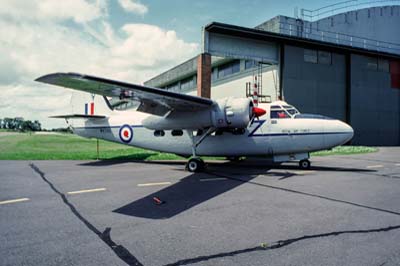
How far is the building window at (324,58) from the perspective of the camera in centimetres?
2916

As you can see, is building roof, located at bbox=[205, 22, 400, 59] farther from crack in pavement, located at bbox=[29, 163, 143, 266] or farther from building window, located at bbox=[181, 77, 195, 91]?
crack in pavement, located at bbox=[29, 163, 143, 266]

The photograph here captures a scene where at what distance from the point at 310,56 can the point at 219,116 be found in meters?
20.6

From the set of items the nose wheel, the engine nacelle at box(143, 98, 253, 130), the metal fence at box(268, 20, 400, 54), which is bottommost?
the nose wheel

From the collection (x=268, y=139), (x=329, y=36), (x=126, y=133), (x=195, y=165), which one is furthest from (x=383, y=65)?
(x=126, y=133)

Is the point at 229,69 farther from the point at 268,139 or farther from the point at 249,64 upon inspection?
the point at 268,139

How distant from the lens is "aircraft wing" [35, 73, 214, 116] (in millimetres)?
7633

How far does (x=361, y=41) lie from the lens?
33.2 meters

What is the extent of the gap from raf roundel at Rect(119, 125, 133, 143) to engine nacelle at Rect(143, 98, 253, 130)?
11.5ft

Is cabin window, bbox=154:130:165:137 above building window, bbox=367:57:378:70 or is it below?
below

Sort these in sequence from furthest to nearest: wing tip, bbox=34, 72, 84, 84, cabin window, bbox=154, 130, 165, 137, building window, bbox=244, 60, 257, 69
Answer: building window, bbox=244, 60, 257, 69
cabin window, bbox=154, 130, 165, 137
wing tip, bbox=34, 72, 84, 84

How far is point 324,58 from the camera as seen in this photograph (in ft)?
96.6

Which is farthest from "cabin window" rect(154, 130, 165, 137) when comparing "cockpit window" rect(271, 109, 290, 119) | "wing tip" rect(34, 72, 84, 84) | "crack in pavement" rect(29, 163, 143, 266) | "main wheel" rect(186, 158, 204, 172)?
"crack in pavement" rect(29, 163, 143, 266)

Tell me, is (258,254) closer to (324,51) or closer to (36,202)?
(36,202)

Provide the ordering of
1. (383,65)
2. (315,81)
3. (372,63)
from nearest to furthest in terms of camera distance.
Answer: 1. (315,81)
2. (372,63)
3. (383,65)
